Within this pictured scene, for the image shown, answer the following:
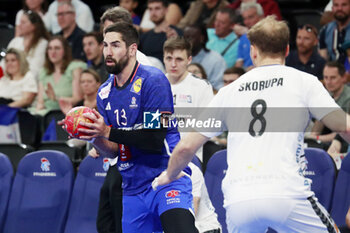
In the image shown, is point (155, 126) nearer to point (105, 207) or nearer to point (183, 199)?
point (183, 199)

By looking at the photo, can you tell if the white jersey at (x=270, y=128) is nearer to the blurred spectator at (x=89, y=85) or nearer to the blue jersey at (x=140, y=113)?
the blue jersey at (x=140, y=113)

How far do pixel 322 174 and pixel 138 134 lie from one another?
2497 millimetres

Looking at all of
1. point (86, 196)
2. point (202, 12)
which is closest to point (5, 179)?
point (86, 196)

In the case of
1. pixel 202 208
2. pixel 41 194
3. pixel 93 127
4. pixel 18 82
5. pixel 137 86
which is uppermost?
pixel 137 86

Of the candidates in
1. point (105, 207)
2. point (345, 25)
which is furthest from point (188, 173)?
point (345, 25)

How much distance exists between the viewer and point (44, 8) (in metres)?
12.6

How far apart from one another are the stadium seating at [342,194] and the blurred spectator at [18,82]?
554 centimetres

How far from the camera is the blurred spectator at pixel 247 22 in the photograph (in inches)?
387

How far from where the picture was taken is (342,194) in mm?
6383

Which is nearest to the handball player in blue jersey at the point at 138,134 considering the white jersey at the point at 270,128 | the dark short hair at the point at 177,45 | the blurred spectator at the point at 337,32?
the white jersey at the point at 270,128

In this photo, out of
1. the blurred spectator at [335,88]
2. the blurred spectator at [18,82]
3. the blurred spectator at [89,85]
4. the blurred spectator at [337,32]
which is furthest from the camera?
the blurred spectator at [18,82]

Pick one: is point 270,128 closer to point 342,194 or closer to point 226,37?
point 342,194

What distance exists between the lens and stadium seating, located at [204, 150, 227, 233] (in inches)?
270

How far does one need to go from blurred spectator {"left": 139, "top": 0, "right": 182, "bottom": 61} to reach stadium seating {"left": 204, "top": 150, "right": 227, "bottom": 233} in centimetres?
348
